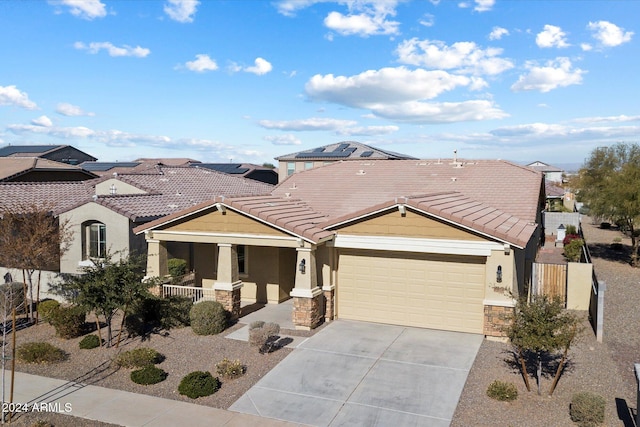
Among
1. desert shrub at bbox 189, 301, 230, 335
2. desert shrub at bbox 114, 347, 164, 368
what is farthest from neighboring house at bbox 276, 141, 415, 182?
desert shrub at bbox 114, 347, 164, 368

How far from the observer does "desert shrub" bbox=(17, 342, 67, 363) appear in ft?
44.1

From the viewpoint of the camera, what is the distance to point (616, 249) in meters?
31.5

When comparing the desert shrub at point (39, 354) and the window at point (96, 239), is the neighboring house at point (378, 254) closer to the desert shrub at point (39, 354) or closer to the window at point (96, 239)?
the window at point (96, 239)

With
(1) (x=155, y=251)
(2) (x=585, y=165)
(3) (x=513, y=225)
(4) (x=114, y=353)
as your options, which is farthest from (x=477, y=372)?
(2) (x=585, y=165)

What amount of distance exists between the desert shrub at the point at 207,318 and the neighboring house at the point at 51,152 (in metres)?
45.8

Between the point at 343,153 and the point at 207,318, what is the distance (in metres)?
37.8

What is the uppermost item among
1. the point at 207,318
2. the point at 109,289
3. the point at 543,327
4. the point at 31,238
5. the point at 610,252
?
the point at 31,238

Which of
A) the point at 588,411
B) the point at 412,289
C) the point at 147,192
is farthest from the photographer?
the point at 147,192

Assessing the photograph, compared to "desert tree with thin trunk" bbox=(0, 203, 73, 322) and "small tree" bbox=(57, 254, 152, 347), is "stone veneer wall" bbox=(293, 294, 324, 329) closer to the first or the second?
"small tree" bbox=(57, 254, 152, 347)

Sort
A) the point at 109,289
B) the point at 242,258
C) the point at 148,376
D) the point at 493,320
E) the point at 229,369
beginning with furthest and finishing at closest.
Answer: the point at 242,258
the point at 493,320
the point at 109,289
the point at 229,369
the point at 148,376

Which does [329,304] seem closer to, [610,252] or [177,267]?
[177,267]

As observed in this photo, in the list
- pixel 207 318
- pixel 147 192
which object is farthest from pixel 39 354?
pixel 147 192

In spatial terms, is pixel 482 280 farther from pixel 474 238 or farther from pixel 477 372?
pixel 477 372

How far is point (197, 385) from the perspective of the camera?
1123cm
